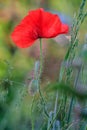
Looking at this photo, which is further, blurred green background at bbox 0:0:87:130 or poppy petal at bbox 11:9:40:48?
blurred green background at bbox 0:0:87:130

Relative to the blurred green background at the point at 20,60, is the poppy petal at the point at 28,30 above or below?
above

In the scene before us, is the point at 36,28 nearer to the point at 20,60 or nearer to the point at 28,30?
the point at 28,30

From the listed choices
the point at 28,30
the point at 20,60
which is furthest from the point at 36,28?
the point at 20,60

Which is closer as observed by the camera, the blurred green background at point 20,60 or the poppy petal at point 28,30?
the poppy petal at point 28,30

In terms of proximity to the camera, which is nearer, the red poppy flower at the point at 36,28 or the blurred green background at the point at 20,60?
the red poppy flower at the point at 36,28

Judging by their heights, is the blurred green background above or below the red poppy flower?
below
